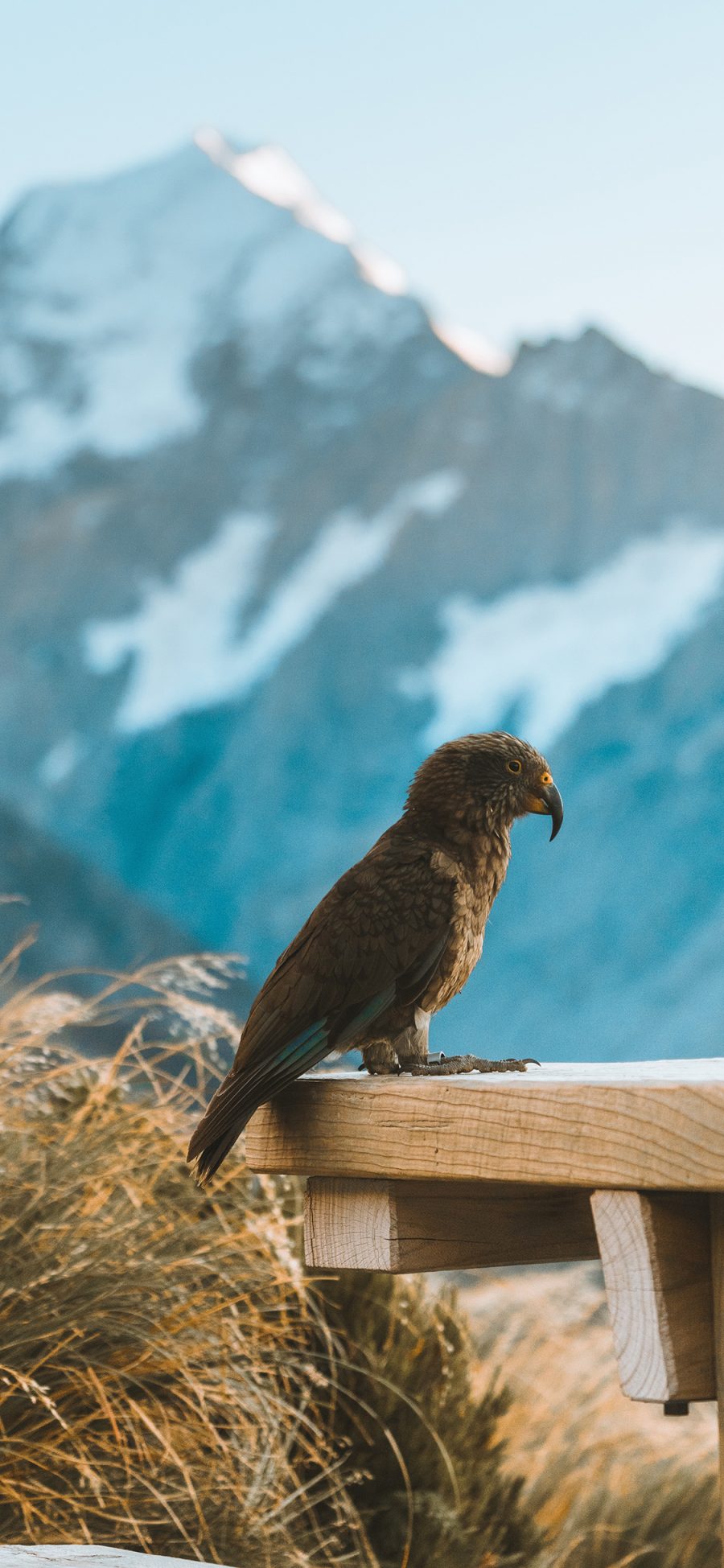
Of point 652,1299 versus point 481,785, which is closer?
point 652,1299

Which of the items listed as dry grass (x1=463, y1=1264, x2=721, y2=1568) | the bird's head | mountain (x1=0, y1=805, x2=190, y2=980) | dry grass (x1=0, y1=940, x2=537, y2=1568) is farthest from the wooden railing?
mountain (x1=0, y1=805, x2=190, y2=980)

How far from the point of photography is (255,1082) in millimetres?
1320

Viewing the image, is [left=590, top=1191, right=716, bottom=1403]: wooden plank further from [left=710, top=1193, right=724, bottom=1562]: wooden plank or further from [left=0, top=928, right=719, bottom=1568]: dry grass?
Result: [left=0, top=928, right=719, bottom=1568]: dry grass

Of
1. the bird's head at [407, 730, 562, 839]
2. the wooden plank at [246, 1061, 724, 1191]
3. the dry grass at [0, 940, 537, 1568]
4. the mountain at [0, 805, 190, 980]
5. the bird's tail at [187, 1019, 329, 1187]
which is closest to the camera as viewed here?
the wooden plank at [246, 1061, 724, 1191]

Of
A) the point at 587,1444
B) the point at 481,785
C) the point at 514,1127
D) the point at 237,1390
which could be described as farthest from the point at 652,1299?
the point at 587,1444

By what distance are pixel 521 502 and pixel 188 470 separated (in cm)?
231

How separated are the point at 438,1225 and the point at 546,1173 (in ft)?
0.92

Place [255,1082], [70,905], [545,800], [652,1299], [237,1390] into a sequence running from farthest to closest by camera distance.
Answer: [70,905], [237,1390], [545,800], [255,1082], [652,1299]

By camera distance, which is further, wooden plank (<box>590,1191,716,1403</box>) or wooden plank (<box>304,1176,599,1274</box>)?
wooden plank (<box>304,1176,599,1274</box>)

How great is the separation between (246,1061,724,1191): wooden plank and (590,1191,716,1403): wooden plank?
1.3 inches

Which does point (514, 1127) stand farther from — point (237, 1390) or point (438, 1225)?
point (237, 1390)

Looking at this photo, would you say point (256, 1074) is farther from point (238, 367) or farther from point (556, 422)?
point (238, 367)

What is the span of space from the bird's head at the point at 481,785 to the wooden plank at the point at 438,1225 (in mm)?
352

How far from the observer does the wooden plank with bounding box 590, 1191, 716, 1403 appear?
3.71ft
